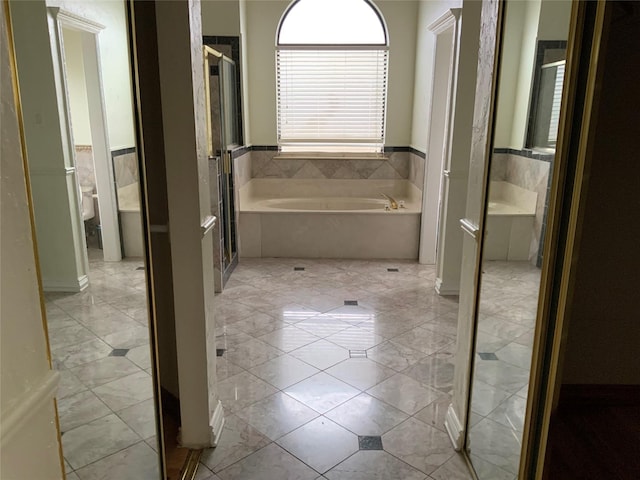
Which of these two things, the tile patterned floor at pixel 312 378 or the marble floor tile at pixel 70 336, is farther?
the tile patterned floor at pixel 312 378

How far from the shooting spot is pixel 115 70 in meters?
1.36

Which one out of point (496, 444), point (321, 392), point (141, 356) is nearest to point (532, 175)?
point (496, 444)

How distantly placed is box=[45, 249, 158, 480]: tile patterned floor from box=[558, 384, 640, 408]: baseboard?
1968 millimetres

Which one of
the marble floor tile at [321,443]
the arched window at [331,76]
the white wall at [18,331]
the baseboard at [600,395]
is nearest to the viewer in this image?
the white wall at [18,331]

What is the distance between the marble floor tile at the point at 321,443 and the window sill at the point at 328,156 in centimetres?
389

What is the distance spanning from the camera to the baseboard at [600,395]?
2410 mm

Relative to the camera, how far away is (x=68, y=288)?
1119 mm

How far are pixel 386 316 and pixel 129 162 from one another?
2527 millimetres

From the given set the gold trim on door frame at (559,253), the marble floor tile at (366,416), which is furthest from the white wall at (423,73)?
the gold trim on door frame at (559,253)

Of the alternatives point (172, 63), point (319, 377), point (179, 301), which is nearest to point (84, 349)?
point (179, 301)

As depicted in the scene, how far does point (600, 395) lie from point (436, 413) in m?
0.82

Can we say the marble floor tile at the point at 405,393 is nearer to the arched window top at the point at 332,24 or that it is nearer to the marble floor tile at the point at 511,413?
the marble floor tile at the point at 511,413

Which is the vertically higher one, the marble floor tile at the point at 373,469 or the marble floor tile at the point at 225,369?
the marble floor tile at the point at 373,469

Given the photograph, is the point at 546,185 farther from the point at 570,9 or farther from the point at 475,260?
the point at 475,260
